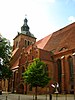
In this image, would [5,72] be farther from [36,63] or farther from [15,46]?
[15,46]

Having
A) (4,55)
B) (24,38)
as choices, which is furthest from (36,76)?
(24,38)

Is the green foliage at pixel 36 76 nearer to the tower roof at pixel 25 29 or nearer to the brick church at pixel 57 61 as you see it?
the brick church at pixel 57 61

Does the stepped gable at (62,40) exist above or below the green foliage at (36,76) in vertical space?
above

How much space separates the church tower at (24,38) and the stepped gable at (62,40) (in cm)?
1329

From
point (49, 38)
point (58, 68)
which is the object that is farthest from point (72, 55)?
point (49, 38)

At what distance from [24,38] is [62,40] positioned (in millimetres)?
20744

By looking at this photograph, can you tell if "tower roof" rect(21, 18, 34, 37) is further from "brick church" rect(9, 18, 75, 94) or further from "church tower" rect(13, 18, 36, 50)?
"brick church" rect(9, 18, 75, 94)

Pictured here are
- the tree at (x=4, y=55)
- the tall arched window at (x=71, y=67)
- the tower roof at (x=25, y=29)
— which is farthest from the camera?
the tower roof at (x=25, y=29)

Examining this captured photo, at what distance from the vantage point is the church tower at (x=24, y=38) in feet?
192

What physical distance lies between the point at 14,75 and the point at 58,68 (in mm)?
15100

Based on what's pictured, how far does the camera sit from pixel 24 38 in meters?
58.8

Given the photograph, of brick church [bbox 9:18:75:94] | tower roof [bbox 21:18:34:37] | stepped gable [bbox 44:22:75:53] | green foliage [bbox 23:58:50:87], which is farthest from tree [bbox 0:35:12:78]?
tower roof [bbox 21:18:34:37]

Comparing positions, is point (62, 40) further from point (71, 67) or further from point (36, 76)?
point (36, 76)

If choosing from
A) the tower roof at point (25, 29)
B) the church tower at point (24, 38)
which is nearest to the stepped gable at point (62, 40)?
the church tower at point (24, 38)
